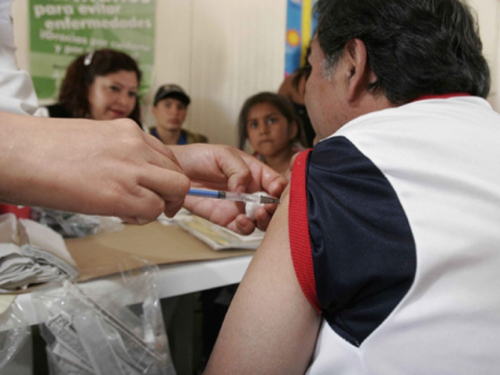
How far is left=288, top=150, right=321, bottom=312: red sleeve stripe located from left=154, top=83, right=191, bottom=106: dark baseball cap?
2.01m

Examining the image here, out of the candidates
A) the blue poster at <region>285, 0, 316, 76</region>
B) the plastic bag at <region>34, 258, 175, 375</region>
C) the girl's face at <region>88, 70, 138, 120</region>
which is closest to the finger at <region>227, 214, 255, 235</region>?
the plastic bag at <region>34, 258, 175, 375</region>

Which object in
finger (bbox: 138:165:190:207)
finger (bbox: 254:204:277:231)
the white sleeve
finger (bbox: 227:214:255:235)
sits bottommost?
finger (bbox: 227:214:255:235)

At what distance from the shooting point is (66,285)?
667 mm

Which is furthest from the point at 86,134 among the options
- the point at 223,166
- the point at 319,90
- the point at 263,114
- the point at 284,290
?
the point at 263,114

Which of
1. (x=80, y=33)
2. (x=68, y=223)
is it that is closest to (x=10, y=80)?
(x=68, y=223)

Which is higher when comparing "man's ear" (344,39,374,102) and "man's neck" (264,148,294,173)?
"man's ear" (344,39,374,102)

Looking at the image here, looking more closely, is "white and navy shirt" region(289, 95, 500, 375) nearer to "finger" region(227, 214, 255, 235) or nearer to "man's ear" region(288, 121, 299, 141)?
"finger" region(227, 214, 255, 235)

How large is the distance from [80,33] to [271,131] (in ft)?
4.25

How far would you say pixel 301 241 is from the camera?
19.5 inches

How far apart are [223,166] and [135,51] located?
201 cm

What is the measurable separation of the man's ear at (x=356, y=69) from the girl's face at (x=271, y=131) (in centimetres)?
141

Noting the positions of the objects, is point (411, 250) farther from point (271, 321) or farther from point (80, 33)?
point (80, 33)

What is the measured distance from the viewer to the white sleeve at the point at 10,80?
0.69m

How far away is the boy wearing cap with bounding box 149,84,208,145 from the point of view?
7.93 ft
